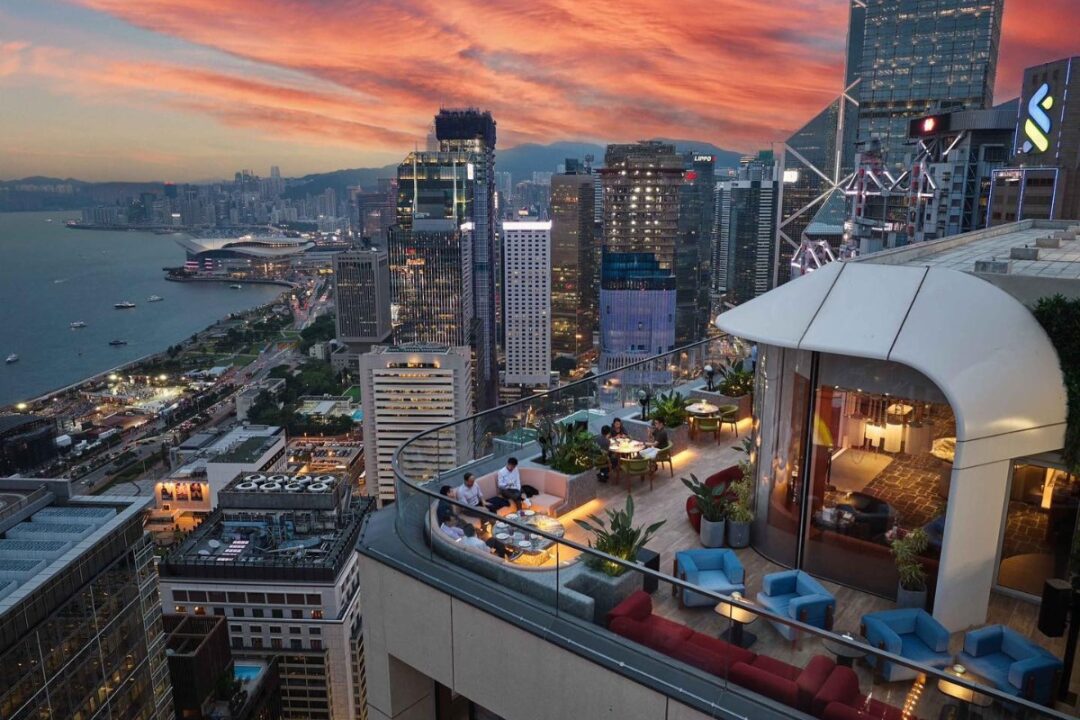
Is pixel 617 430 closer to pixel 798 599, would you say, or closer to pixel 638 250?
pixel 798 599

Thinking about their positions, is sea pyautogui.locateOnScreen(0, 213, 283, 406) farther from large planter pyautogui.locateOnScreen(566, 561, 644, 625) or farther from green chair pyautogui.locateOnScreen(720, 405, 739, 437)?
large planter pyautogui.locateOnScreen(566, 561, 644, 625)

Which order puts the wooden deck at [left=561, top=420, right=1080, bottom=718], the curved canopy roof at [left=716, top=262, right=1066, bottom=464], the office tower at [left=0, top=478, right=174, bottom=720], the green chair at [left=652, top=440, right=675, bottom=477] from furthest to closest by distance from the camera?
the office tower at [left=0, top=478, right=174, bottom=720] < the green chair at [left=652, top=440, right=675, bottom=477] < the curved canopy roof at [left=716, top=262, right=1066, bottom=464] < the wooden deck at [left=561, top=420, right=1080, bottom=718]

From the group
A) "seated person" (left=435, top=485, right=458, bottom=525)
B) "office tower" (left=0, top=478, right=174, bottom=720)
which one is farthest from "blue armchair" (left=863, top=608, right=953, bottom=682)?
"office tower" (left=0, top=478, right=174, bottom=720)

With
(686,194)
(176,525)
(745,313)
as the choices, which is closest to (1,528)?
(745,313)

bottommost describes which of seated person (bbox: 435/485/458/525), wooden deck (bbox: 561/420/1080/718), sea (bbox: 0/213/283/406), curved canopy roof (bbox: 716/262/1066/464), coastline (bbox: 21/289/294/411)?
coastline (bbox: 21/289/294/411)

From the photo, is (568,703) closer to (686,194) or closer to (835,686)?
(835,686)

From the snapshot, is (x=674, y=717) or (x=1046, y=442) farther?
(x=1046, y=442)

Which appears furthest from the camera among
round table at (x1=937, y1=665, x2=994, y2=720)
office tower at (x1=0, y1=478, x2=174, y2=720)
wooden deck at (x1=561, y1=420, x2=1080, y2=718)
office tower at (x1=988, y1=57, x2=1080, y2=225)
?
office tower at (x1=988, y1=57, x2=1080, y2=225)

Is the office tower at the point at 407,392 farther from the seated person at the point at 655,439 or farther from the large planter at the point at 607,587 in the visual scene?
the large planter at the point at 607,587
